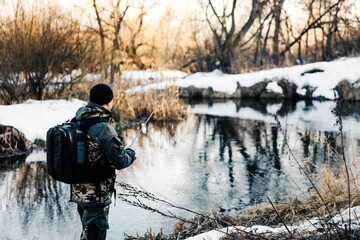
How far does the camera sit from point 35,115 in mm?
9234

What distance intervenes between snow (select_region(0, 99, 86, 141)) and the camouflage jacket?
529 centimetres

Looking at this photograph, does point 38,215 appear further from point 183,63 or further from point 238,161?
point 183,63

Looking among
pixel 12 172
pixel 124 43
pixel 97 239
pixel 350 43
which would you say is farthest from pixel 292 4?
pixel 97 239

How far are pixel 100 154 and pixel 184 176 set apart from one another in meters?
3.74

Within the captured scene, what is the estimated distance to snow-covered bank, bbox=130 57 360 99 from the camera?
792 inches

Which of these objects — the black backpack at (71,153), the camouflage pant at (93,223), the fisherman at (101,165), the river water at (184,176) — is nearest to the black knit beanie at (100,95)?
the fisherman at (101,165)

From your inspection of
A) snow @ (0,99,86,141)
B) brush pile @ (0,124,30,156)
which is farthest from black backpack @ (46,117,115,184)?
brush pile @ (0,124,30,156)

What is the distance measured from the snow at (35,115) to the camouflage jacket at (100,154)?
5289 millimetres

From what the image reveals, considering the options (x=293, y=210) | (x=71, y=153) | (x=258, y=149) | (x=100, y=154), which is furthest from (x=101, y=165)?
(x=258, y=149)

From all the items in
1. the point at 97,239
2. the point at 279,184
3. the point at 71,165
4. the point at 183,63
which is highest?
the point at 183,63

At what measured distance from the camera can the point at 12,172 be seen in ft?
22.4

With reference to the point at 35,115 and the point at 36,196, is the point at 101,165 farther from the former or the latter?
the point at 35,115

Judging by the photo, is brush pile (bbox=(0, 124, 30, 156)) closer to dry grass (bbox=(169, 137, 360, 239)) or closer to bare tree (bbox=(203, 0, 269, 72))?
dry grass (bbox=(169, 137, 360, 239))

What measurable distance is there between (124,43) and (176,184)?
2616 centimetres
